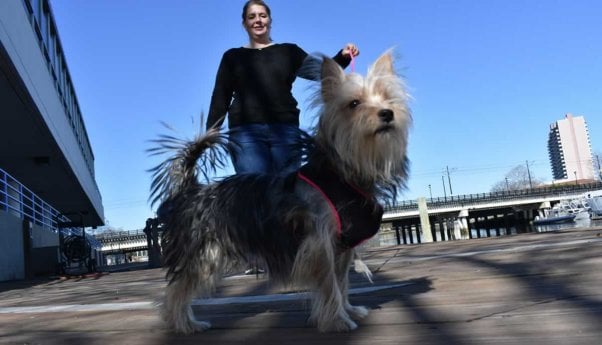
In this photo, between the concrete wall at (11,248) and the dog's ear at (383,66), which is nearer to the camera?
the dog's ear at (383,66)

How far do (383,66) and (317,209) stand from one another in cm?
100

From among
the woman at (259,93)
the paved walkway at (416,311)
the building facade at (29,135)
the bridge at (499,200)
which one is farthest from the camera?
the bridge at (499,200)

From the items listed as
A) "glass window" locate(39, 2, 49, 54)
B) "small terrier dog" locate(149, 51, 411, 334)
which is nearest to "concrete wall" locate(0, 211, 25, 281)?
"glass window" locate(39, 2, 49, 54)

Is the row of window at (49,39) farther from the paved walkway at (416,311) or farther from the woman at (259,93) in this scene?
the paved walkway at (416,311)

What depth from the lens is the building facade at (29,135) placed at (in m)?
10.7

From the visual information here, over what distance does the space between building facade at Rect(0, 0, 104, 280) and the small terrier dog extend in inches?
290

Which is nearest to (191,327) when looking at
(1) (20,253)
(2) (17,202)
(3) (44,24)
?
(1) (20,253)

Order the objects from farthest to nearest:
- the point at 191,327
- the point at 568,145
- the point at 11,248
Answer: the point at 568,145 < the point at 11,248 < the point at 191,327

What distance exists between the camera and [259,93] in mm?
4613

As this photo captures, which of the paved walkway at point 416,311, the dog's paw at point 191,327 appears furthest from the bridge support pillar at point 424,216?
the dog's paw at point 191,327

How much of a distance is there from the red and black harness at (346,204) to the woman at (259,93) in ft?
4.30

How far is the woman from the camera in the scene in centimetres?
446

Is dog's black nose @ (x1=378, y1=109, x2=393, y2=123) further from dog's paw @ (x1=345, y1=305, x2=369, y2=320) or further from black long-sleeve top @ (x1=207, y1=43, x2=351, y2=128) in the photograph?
black long-sleeve top @ (x1=207, y1=43, x2=351, y2=128)

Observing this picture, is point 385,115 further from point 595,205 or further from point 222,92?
point 595,205
